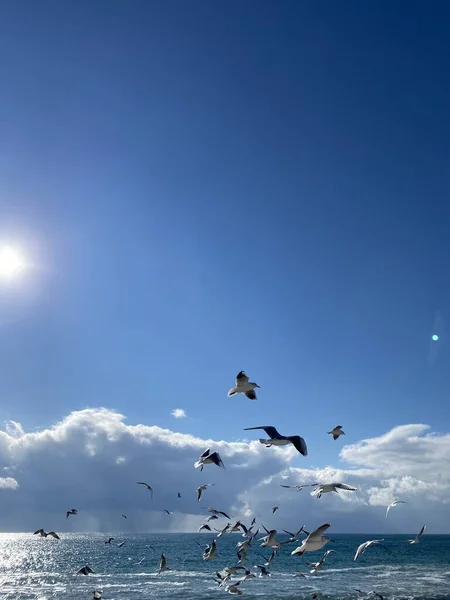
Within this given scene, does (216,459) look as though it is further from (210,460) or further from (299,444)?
(299,444)

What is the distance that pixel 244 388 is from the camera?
19.5 meters

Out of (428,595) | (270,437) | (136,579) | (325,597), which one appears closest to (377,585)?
(428,595)

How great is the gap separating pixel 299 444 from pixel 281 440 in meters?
1.13

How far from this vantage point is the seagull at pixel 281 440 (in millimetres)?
15430

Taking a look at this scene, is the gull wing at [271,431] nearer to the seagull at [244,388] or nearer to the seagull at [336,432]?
the seagull at [244,388]

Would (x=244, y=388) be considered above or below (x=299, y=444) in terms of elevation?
above

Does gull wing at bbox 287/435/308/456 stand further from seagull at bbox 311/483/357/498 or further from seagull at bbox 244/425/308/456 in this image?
seagull at bbox 311/483/357/498

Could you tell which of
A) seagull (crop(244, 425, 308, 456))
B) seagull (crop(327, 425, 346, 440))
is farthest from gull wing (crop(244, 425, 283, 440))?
seagull (crop(327, 425, 346, 440))

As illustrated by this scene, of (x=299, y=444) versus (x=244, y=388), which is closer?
(x=299, y=444)

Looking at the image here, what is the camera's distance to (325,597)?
4712 cm

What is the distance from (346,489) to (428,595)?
41.9 metres

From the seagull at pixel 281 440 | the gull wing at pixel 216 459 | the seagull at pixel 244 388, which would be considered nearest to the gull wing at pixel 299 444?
the seagull at pixel 281 440

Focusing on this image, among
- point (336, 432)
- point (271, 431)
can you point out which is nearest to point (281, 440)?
point (271, 431)

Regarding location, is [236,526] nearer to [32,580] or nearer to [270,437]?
[270,437]
